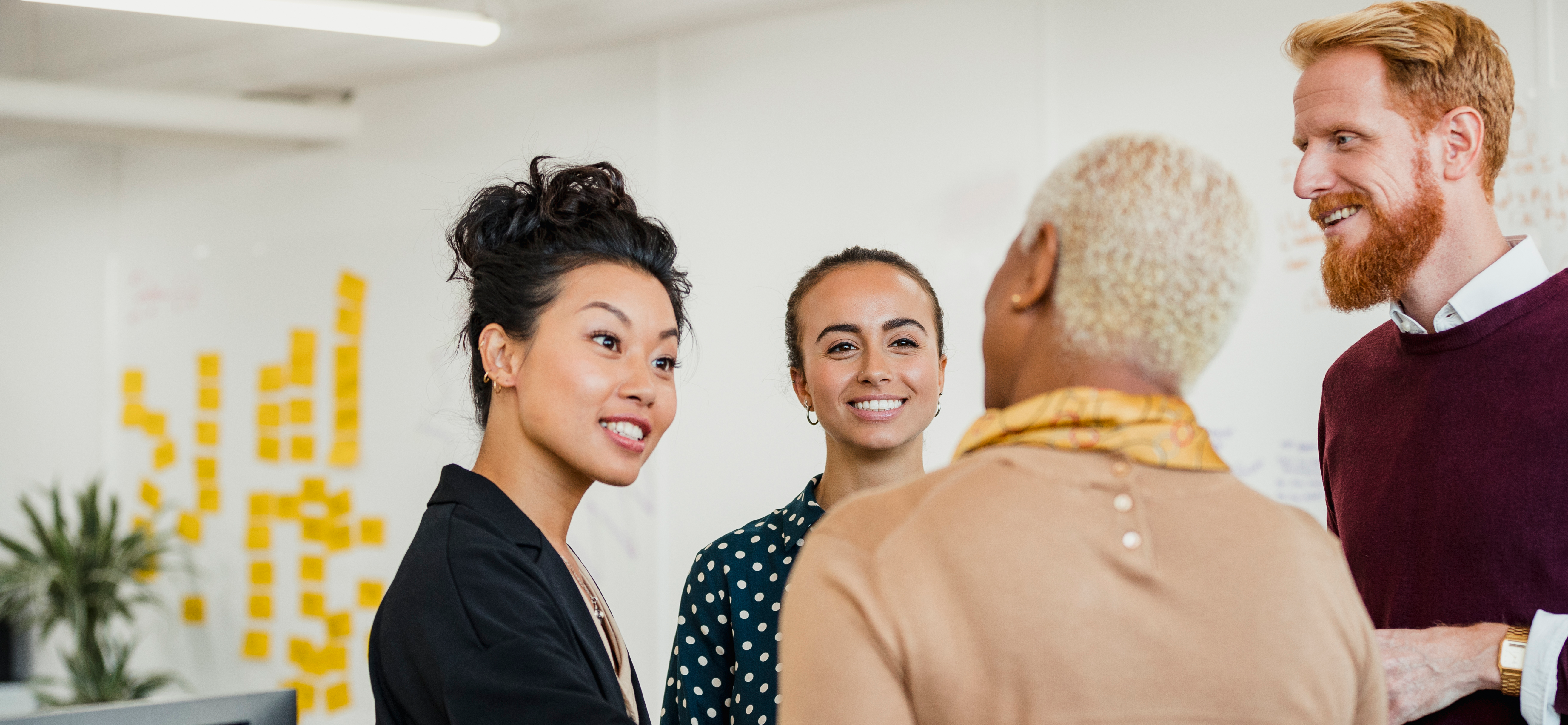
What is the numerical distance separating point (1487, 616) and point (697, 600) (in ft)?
3.62

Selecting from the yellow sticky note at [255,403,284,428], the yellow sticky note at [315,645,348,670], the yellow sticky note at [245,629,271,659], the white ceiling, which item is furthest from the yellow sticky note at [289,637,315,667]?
the white ceiling

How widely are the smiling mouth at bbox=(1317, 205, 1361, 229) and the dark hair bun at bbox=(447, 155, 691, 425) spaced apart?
95 centimetres

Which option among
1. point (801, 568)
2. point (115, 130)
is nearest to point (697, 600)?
point (801, 568)

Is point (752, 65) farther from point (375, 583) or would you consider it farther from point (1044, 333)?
point (1044, 333)

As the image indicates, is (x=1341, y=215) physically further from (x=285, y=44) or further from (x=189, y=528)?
(x=189, y=528)

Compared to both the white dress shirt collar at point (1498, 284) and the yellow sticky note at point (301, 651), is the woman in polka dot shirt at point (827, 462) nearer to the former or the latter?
the white dress shirt collar at point (1498, 284)

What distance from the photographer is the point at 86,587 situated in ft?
16.5

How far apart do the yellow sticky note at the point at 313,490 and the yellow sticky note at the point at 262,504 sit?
202mm

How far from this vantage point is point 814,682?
88 cm

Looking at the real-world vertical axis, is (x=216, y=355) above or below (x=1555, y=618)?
above

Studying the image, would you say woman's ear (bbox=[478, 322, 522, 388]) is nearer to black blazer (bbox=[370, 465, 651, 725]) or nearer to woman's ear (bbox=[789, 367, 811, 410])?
black blazer (bbox=[370, 465, 651, 725])

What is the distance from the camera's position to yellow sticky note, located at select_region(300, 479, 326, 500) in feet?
15.8

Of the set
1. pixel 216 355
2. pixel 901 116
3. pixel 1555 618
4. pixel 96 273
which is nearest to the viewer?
pixel 1555 618

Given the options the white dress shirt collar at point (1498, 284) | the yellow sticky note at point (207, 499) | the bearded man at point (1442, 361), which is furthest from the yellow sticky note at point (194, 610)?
the white dress shirt collar at point (1498, 284)
